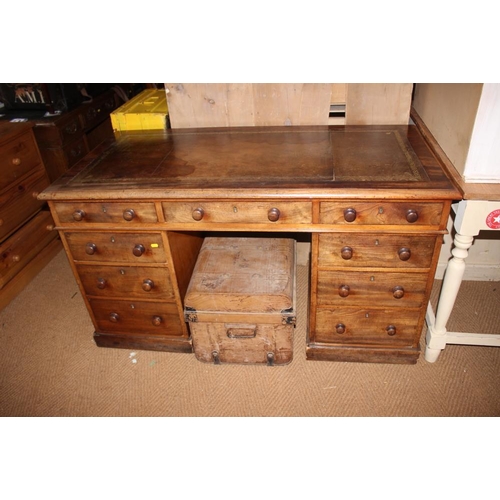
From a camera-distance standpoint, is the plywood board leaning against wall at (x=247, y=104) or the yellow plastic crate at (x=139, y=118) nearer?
the plywood board leaning against wall at (x=247, y=104)

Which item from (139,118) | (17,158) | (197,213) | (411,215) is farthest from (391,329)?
(17,158)

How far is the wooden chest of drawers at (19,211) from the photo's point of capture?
9.10 feet

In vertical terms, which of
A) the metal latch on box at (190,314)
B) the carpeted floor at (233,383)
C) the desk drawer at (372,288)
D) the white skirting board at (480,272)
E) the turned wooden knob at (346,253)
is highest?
the turned wooden knob at (346,253)

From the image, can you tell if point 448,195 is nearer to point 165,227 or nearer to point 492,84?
point 492,84

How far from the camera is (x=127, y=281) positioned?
222cm

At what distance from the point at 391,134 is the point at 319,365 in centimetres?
135

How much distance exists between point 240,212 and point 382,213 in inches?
25.1

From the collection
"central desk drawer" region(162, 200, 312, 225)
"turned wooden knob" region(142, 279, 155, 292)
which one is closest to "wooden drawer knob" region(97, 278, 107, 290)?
"turned wooden knob" region(142, 279, 155, 292)

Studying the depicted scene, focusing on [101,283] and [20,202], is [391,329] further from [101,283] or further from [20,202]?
[20,202]

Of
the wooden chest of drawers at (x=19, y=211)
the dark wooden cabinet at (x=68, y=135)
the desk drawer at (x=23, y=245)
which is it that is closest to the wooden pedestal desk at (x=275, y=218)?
the wooden chest of drawers at (x=19, y=211)

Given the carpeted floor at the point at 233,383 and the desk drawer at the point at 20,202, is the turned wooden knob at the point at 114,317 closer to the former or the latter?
the carpeted floor at the point at 233,383

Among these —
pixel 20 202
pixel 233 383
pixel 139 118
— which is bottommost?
pixel 233 383

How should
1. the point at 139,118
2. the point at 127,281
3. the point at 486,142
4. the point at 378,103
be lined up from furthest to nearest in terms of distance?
the point at 139,118
the point at 378,103
the point at 127,281
the point at 486,142

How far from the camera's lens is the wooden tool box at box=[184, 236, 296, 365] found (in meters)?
2.10
